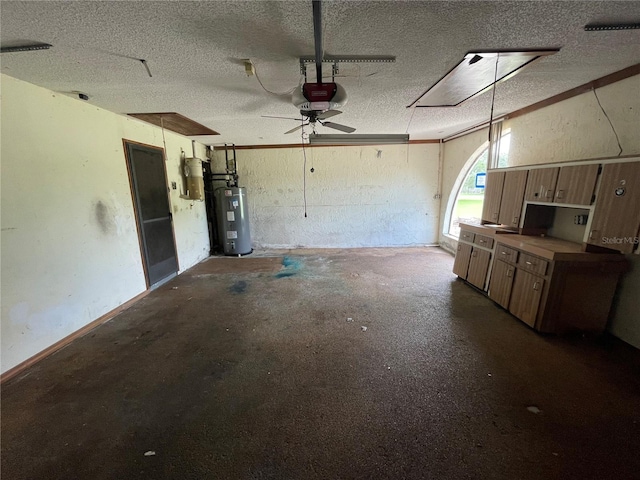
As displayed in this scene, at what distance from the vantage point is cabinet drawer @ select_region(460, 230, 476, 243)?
370 centimetres

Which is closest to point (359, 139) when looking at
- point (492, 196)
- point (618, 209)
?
point (492, 196)

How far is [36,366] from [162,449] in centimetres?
171

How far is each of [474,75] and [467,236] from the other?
2.26m

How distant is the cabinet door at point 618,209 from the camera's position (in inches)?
78.0

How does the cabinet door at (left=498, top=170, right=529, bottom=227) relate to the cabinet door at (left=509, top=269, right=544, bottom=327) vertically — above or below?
above

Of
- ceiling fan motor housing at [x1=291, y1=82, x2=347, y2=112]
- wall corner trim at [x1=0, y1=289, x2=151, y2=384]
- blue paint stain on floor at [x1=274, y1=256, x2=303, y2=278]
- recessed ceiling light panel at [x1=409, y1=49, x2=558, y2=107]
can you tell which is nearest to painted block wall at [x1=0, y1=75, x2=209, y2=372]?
wall corner trim at [x1=0, y1=289, x2=151, y2=384]

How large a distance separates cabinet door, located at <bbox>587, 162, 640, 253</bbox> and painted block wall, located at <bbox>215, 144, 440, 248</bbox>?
3860 millimetres

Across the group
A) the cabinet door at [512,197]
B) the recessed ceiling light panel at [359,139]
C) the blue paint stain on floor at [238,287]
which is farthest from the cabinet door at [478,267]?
the blue paint stain on floor at [238,287]

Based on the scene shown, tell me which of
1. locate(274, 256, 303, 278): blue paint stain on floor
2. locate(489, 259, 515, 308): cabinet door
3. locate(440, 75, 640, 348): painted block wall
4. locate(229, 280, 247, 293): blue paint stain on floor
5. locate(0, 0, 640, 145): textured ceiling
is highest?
locate(0, 0, 640, 145): textured ceiling

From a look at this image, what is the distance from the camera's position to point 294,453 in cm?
146

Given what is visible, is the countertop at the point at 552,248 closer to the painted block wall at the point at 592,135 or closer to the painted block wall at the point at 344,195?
the painted block wall at the point at 592,135

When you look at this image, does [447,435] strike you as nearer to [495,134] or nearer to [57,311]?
[57,311]

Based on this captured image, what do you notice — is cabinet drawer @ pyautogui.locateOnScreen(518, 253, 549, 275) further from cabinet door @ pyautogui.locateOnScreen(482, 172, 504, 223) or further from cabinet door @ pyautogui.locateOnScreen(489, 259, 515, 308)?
cabinet door @ pyautogui.locateOnScreen(482, 172, 504, 223)

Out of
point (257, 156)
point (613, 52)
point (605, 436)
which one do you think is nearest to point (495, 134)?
point (613, 52)
